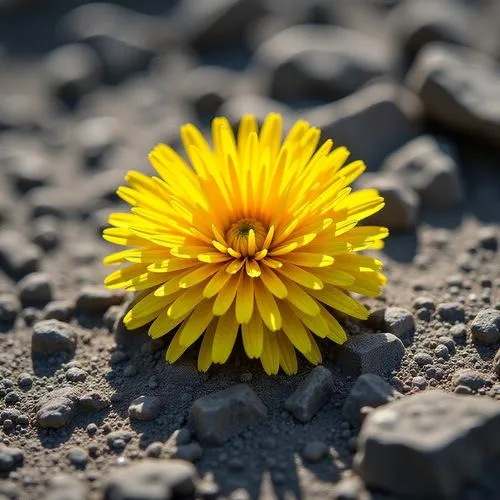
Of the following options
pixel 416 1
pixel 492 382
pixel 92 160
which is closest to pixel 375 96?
pixel 416 1

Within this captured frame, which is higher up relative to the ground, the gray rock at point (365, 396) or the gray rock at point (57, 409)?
the gray rock at point (57, 409)

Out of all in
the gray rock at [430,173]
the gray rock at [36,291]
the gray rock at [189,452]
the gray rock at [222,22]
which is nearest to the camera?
the gray rock at [189,452]

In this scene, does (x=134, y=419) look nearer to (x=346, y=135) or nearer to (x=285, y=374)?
(x=285, y=374)

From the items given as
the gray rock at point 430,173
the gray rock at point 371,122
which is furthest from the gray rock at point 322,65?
the gray rock at point 430,173

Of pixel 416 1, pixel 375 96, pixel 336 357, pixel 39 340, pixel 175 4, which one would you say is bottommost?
pixel 336 357

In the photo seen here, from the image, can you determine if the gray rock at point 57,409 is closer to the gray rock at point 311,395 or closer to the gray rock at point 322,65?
the gray rock at point 311,395

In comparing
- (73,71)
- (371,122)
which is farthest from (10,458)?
(73,71)

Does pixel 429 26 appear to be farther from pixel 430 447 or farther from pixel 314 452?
pixel 430 447
